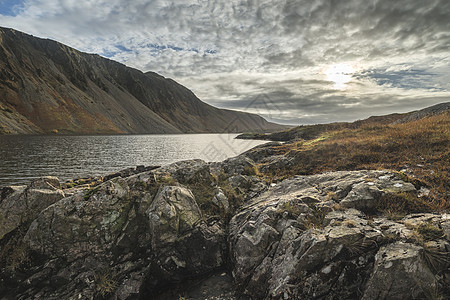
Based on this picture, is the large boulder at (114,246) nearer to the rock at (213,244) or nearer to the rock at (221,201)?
the rock at (213,244)

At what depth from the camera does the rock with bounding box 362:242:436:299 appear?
6312 millimetres

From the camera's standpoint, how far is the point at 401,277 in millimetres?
6473

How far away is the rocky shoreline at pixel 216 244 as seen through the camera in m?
7.26

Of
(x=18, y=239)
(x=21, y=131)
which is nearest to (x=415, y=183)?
(x=18, y=239)

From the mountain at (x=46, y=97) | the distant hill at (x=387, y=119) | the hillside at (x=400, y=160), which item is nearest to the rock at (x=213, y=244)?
the hillside at (x=400, y=160)

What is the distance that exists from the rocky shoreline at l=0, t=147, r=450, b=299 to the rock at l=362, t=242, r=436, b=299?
0.09ft

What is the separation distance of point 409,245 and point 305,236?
11.2 ft

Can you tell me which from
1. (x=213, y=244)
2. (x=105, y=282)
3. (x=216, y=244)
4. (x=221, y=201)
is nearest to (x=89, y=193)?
(x=105, y=282)

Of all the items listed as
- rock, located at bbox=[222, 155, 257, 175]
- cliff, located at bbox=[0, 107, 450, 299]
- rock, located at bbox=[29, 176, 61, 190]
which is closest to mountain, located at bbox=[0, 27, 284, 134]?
rock, located at bbox=[222, 155, 257, 175]

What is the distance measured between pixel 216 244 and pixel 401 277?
328 inches

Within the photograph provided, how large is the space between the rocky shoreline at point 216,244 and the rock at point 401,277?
28mm

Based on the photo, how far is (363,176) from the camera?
43.9ft

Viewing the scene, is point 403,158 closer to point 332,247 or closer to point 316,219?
point 316,219

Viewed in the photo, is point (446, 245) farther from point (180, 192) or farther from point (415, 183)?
point (180, 192)
